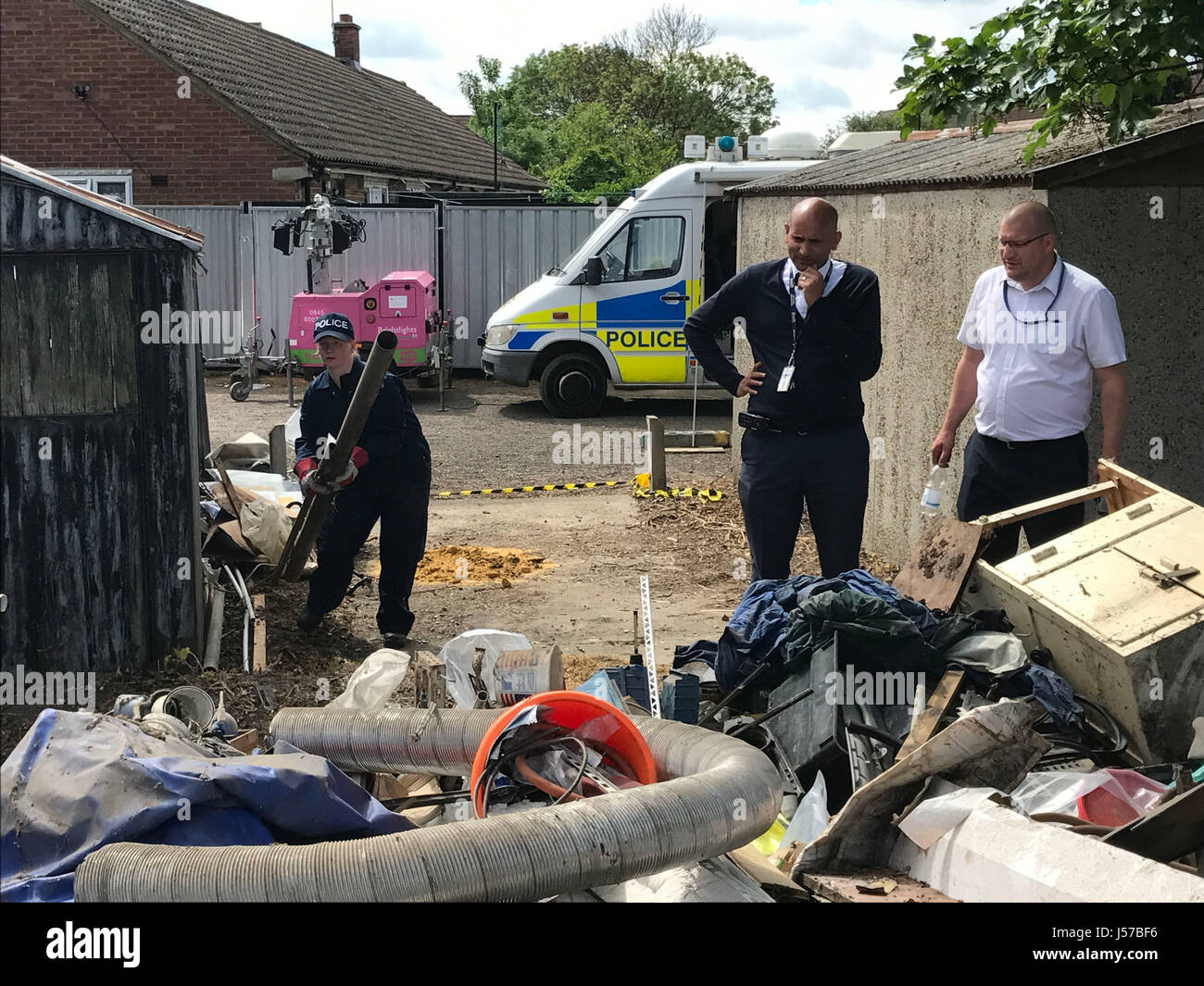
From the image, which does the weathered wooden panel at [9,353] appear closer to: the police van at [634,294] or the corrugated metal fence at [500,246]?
the police van at [634,294]

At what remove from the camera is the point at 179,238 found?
20.3ft

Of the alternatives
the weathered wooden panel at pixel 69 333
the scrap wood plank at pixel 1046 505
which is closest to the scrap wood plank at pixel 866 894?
the scrap wood plank at pixel 1046 505

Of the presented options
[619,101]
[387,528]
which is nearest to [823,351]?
[387,528]

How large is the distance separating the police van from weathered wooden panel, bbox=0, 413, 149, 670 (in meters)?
9.33

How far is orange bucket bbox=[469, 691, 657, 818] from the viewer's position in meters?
3.89

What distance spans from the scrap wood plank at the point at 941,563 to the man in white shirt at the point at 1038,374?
4.0 inches

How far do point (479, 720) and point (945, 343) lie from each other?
443cm

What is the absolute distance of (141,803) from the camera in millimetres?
3510

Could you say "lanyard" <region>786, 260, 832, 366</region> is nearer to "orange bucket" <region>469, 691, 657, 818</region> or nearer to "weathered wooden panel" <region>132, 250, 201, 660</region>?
"orange bucket" <region>469, 691, 657, 818</region>

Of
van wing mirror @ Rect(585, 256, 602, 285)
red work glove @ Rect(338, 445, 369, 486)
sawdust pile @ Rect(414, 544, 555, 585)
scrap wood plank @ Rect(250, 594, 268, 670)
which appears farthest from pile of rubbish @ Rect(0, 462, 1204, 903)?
van wing mirror @ Rect(585, 256, 602, 285)

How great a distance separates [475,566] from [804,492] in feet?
12.3

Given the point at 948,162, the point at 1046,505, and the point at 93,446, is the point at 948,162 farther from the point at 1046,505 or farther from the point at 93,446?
the point at 93,446
